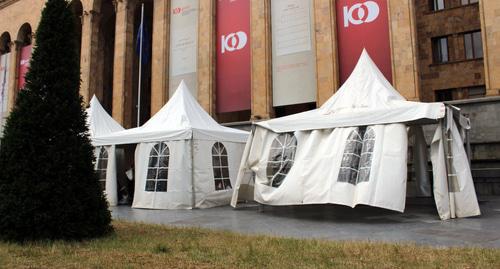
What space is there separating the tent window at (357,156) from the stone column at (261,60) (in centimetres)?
1136

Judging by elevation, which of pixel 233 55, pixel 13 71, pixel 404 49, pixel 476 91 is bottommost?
pixel 476 91

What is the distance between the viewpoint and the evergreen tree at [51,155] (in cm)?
673

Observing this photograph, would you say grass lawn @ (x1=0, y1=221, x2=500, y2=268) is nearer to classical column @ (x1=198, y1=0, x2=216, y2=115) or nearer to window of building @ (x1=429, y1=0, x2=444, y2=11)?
classical column @ (x1=198, y1=0, x2=216, y2=115)

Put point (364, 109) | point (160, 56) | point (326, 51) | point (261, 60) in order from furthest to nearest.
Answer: point (160, 56), point (261, 60), point (326, 51), point (364, 109)

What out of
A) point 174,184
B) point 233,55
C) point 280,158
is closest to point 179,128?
point 174,184

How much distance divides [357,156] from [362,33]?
35.9ft

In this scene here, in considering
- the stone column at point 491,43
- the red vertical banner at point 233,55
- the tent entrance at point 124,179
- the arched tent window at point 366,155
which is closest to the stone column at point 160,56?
the red vertical banner at point 233,55

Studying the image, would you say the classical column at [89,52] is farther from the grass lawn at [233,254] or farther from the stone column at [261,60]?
the grass lawn at [233,254]

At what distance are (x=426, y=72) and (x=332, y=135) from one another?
19410 mm

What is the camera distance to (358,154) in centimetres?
955

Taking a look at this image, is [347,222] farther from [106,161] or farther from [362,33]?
[362,33]

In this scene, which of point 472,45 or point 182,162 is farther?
point 472,45

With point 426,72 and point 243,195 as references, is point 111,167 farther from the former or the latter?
point 426,72

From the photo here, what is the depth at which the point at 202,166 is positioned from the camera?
13086 millimetres
